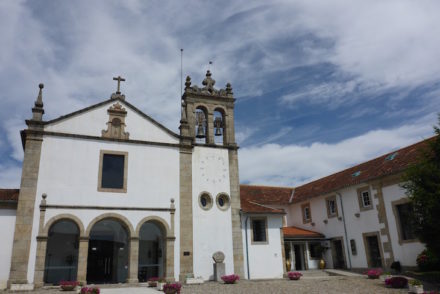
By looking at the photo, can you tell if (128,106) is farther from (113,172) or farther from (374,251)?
(374,251)

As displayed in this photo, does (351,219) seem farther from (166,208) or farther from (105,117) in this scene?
(105,117)

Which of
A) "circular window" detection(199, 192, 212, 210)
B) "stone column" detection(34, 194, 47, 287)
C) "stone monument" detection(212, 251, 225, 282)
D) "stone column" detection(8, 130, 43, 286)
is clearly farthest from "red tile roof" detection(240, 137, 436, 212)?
"stone column" detection(8, 130, 43, 286)

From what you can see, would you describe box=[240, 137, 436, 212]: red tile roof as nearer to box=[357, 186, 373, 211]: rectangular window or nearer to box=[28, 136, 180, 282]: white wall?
box=[357, 186, 373, 211]: rectangular window

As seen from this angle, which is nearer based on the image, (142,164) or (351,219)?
(142,164)

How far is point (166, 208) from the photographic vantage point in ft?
62.6

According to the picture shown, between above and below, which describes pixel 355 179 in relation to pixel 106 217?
above

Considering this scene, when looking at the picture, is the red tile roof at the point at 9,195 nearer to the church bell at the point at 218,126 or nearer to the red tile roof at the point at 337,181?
the church bell at the point at 218,126

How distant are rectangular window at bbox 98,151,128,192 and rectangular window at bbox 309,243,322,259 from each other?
642 inches

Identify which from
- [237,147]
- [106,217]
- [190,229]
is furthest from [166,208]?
[237,147]

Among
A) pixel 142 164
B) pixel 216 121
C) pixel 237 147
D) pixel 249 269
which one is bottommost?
pixel 249 269

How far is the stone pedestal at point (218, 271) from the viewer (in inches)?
740

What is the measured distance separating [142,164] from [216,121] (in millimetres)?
5416

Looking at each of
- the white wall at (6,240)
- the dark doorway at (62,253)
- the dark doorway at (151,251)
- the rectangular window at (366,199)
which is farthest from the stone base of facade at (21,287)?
the rectangular window at (366,199)

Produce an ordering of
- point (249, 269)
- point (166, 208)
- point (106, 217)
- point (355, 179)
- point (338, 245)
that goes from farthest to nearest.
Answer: point (338, 245)
point (355, 179)
point (249, 269)
point (166, 208)
point (106, 217)
